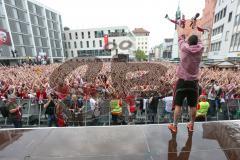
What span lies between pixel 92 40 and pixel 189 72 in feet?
274

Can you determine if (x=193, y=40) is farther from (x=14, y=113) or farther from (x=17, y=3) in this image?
(x=17, y=3)

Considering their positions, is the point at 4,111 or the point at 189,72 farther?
the point at 4,111

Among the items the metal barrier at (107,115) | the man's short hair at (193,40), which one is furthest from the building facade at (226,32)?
the man's short hair at (193,40)

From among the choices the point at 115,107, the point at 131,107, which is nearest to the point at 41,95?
the point at 115,107

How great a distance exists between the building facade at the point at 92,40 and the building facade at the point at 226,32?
40590 millimetres

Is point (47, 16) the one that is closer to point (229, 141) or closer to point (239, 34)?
point (239, 34)

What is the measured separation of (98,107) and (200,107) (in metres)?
3.54

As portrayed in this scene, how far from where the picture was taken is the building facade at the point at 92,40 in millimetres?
81312

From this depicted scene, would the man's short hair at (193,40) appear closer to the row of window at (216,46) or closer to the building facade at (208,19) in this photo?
the row of window at (216,46)

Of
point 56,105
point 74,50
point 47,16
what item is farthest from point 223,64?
point 74,50

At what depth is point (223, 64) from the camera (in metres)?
18.6

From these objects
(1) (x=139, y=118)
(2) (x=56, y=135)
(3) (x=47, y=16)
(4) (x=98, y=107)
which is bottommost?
(1) (x=139, y=118)

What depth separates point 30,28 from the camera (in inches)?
2394

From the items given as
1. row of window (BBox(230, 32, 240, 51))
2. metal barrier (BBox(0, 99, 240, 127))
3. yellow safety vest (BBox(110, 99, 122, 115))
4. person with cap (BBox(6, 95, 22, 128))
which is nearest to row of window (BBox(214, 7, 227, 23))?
row of window (BBox(230, 32, 240, 51))
